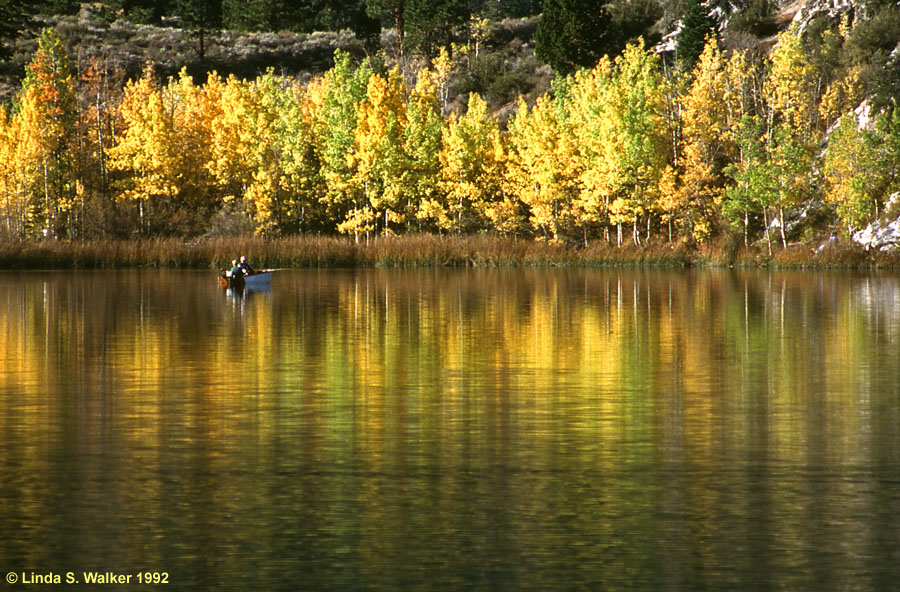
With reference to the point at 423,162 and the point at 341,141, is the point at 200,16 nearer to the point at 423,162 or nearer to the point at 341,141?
the point at 341,141

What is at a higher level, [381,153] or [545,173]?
[381,153]

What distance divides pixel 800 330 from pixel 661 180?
40.5 meters

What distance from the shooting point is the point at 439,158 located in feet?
246

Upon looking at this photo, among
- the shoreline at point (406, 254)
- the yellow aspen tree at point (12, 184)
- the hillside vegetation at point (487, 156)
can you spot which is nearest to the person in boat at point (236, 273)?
the shoreline at point (406, 254)

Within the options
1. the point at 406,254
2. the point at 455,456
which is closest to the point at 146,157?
the point at 406,254

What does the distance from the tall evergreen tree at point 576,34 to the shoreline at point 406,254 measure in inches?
1139

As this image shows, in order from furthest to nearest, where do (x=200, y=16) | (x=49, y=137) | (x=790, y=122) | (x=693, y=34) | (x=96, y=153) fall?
(x=200, y=16) < (x=693, y=34) < (x=96, y=153) < (x=790, y=122) < (x=49, y=137)

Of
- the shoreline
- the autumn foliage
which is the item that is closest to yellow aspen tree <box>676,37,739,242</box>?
the autumn foliage

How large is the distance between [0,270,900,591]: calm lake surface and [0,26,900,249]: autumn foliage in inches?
1592

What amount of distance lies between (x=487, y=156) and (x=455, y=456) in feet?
205

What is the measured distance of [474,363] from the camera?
74.2 ft

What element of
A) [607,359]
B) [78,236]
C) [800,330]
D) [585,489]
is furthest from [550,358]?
[78,236]

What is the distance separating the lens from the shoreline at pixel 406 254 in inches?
2467

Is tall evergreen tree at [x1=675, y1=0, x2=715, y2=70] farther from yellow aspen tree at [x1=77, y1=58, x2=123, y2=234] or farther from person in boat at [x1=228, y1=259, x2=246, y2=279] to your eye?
person in boat at [x1=228, y1=259, x2=246, y2=279]
